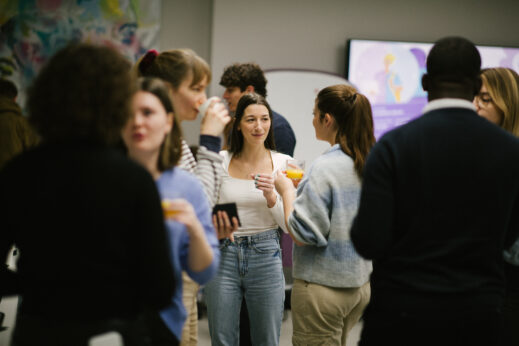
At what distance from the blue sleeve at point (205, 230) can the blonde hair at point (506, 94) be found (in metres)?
1.27

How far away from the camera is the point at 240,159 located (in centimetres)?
256

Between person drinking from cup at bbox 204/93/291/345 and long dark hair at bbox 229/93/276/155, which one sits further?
long dark hair at bbox 229/93/276/155

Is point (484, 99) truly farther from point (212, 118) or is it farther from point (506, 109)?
point (212, 118)

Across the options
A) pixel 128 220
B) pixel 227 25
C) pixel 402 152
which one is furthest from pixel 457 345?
pixel 227 25

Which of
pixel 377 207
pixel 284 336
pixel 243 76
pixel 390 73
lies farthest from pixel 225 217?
pixel 390 73

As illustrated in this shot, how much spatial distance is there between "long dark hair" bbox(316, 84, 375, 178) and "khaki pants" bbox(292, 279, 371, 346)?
494 millimetres

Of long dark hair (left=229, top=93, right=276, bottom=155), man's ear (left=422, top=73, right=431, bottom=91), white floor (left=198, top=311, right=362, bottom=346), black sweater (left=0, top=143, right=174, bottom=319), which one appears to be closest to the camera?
black sweater (left=0, top=143, right=174, bottom=319)

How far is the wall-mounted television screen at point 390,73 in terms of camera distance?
478cm

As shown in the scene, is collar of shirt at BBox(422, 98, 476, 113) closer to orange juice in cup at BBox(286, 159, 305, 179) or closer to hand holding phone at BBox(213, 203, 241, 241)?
hand holding phone at BBox(213, 203, 241, 241)

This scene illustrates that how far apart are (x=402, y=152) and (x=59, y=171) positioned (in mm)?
876

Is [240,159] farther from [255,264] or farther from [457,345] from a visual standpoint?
[457,345]

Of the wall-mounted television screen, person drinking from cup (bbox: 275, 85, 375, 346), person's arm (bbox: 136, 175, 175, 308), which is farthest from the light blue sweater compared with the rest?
the wall-mounted television screen

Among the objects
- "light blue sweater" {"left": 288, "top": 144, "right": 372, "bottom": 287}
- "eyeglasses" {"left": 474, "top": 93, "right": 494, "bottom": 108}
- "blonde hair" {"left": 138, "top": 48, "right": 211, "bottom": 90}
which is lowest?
"light blue sweater" {"left": 288, "top": 144, "right": 372, "bottom": 287}

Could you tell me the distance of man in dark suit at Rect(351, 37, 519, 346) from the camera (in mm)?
1370
